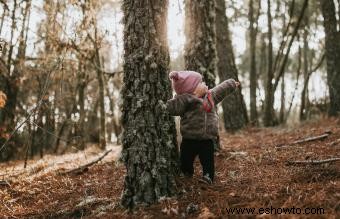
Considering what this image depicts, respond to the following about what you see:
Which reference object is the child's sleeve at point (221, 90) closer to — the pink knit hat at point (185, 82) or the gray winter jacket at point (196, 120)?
the gray winter jacket at point (196, 120)

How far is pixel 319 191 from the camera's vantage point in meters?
4.13

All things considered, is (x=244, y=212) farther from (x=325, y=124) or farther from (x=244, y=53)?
(x=244, y=53)

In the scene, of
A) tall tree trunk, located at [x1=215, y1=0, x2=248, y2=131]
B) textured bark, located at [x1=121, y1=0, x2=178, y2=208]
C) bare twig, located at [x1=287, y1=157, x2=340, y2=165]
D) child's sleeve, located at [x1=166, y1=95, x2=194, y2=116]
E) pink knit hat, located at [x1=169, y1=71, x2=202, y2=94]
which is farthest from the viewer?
tall tree trunk, located at [x1=215, y1=0, x2=248, y2=131]

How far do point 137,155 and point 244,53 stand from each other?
25500mm

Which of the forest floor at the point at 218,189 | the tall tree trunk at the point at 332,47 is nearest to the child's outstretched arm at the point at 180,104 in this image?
the forest floor at the point at 218,189

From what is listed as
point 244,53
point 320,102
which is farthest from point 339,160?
point 244,53

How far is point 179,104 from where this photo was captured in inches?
187

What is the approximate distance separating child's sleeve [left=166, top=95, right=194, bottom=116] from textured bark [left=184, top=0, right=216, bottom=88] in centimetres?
188

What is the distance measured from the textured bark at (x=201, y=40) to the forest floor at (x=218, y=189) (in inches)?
58.3

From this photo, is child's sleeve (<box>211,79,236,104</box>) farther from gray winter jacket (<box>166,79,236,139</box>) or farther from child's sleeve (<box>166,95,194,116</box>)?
child's sleeve (<box>166,95,194,116</box>)

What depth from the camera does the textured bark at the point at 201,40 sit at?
22.5 feet

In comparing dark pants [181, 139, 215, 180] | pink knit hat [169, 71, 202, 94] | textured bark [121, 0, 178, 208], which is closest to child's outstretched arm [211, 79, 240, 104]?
pink knit hat [169, 71, 202, 94]

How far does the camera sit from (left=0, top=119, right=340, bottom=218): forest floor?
13.3 feet

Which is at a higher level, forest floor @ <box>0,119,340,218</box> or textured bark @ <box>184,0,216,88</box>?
textured bark @ <box>184,0,216,88</box>
